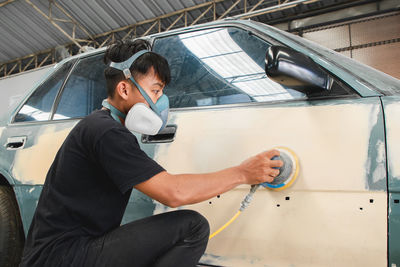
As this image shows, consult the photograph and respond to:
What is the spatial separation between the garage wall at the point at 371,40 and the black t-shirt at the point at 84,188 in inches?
256

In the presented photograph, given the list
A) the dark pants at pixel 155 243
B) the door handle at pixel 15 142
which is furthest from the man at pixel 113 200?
the door handle at pixel 15 142

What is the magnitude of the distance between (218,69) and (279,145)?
2.16 ft

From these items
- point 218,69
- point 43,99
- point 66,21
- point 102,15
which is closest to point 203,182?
point 218,69

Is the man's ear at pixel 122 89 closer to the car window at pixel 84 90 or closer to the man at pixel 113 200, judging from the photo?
the man at pixel 113 200

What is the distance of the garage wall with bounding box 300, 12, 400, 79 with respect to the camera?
20.7 ft

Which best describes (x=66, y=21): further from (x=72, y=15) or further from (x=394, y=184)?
(x=394, y=184)

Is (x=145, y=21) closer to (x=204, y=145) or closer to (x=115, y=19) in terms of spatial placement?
(x=115, y=19)

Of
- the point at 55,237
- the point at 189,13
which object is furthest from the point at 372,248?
the point at 189,13

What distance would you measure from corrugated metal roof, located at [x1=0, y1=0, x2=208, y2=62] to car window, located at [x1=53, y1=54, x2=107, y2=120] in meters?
5.33

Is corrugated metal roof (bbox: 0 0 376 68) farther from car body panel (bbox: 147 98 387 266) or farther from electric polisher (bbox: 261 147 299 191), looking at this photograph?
electric polisher (bbox: 261 147 299 191)

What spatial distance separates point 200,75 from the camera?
188cm

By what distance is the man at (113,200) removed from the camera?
3.84 feet

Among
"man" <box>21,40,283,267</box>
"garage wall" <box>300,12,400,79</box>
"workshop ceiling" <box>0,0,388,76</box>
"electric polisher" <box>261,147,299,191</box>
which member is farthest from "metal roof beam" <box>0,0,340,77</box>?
"man" <box>21,40,283,267</box>

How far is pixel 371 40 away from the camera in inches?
257
